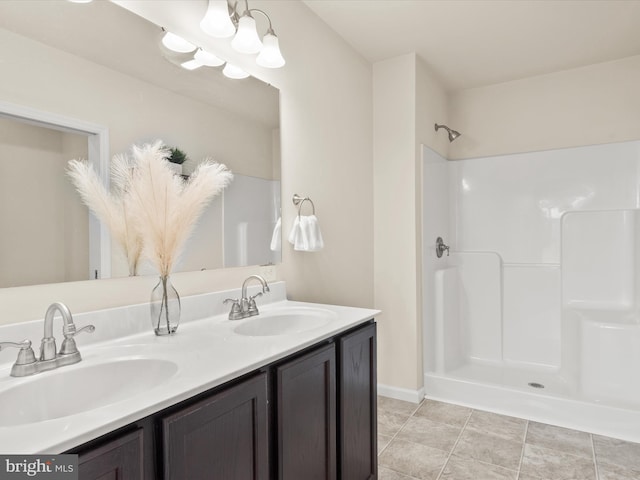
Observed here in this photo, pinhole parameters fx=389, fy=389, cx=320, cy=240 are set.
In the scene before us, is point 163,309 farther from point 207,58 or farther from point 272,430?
point 207,58

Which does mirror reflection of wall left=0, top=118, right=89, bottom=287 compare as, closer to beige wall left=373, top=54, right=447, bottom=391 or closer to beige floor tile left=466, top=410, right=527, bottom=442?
beige wall left=373, top=54, right=447, bottom=391

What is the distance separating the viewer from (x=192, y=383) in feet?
2.84

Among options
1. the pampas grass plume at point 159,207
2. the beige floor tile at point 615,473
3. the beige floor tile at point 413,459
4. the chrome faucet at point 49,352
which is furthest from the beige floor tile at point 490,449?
the chrome faucet at point 49,352

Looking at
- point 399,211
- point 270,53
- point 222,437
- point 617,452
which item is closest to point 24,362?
point 222,437

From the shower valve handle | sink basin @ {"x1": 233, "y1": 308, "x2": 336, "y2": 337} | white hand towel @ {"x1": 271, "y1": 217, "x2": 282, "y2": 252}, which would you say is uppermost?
white hand towel @ {"x1": 271, "y1": 217, "x2": 282, "y2": 252}

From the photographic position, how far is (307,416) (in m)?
1.26

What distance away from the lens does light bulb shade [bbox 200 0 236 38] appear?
4.87 ft

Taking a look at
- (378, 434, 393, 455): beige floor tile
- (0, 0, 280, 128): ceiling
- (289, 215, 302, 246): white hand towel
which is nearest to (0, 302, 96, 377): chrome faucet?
(0, 0, 280, 128): ceiling

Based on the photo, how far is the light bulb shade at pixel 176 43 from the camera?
1.46m

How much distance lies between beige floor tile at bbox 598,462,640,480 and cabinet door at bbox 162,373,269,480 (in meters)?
1.76

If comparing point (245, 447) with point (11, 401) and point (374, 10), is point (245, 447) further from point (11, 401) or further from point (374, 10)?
point (374, 10)

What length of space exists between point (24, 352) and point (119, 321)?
34 cm

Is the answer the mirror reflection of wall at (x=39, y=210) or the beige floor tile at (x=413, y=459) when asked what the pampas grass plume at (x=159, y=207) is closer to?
the mirror reflection of wall at (x=39, y=210)

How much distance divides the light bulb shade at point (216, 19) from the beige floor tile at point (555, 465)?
7.89 ft
